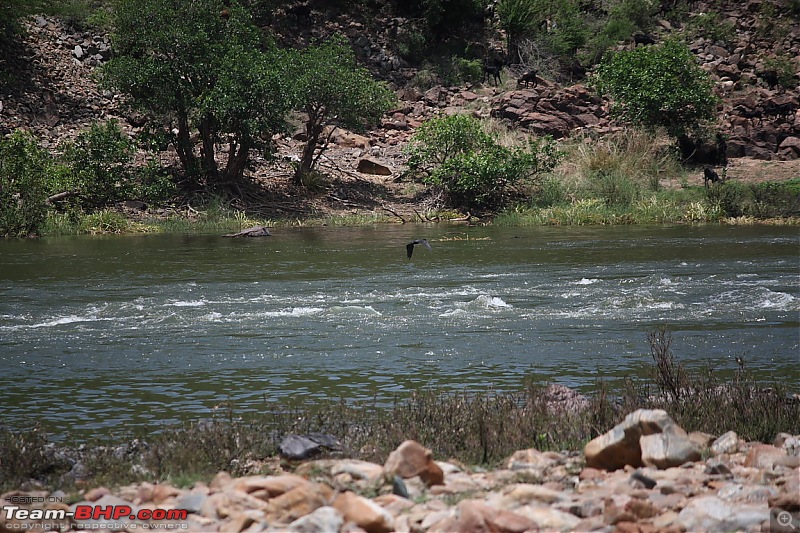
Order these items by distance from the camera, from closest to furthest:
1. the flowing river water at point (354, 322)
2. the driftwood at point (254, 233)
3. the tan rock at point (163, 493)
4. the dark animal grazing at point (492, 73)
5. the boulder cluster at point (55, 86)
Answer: the tan rock at point (163, 493), the flowing river water at point (354, 322), the driftwood at point (254, 233), the boulder cluster at point (55, 86), the dark animal grazing at point (492, 73)

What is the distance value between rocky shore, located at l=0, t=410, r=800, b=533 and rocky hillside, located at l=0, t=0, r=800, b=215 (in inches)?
1003

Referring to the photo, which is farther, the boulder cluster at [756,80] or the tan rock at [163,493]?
the boulder cluster at [756,80]

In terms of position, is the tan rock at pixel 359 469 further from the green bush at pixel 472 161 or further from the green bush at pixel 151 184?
the green bush at pixel 151 184

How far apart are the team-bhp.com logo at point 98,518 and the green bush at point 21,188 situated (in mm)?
21300

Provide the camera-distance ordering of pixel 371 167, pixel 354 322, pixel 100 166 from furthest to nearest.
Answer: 1. pixel 371 167
2. pixel 100 166
3. pixel 354 322

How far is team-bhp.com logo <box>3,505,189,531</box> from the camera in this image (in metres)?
4.27

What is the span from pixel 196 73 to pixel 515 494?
24949mm

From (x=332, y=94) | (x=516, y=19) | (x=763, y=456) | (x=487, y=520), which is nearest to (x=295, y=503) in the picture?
(x=487, y=520)

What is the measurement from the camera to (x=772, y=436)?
6.01 m

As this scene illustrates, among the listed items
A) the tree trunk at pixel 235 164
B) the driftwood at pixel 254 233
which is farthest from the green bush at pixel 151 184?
the driftwood at pixel 254 233

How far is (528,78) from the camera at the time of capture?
3816 centimetres

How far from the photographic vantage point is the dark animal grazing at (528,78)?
37884 millimetres

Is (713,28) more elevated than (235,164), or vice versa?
(713,28)

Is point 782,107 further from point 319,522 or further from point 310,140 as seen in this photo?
point 319,522
